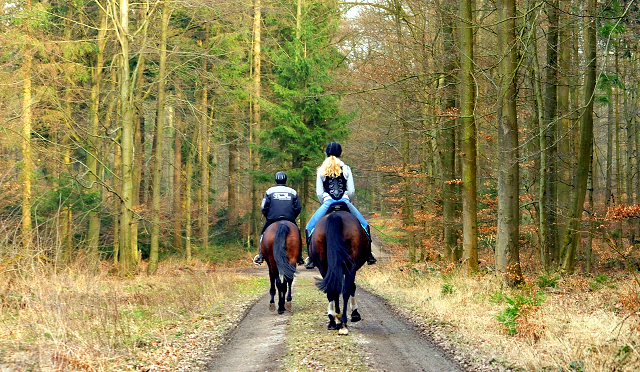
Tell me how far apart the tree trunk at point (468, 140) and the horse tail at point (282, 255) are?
5.13 metres

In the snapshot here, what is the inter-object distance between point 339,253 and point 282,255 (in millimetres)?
2434

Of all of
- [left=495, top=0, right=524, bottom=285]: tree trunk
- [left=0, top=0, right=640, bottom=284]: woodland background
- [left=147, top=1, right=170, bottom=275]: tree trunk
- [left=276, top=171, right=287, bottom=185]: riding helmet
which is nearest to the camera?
[left=276, top=171, right=287, bottom=185]: riding helmet

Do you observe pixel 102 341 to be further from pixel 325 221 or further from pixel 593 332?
pixel 593 332

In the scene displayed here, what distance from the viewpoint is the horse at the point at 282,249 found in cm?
1077

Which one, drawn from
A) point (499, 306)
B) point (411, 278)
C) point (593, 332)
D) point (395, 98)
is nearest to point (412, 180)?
point (395, 98)

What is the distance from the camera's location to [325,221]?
8.80 metres

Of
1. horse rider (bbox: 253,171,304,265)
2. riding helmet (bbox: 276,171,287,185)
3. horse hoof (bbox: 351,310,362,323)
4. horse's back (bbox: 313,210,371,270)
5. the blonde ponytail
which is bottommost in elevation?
horse hoof (bbox: 351,310,362,323)

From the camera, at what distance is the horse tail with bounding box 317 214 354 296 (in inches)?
337

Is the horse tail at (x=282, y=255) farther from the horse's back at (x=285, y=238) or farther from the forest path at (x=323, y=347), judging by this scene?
the forest path at (x=323, y=347)

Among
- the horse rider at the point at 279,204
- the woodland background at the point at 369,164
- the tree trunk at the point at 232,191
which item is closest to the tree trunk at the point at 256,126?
the woodland background at the point at 369,164

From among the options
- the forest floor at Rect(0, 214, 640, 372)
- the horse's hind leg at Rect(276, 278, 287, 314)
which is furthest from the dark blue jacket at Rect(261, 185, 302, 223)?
the forest floor at Rect(0, 214, 640, 372)

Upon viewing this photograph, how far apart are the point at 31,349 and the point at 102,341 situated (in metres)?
0.84

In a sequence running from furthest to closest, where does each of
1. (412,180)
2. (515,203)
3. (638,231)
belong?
Answer: (638,231) < (412,180) < (515,203)

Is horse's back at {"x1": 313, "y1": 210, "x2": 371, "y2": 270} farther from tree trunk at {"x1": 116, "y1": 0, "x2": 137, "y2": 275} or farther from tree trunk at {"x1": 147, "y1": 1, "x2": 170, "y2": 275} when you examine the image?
tree trunk at {"x1": 147, "y1": 1, "x2": 170, "y2": 275}
